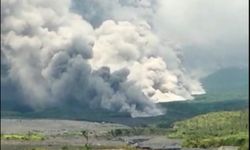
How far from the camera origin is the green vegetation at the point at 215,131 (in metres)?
72.8

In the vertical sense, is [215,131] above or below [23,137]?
above

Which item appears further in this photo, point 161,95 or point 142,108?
point 161,95

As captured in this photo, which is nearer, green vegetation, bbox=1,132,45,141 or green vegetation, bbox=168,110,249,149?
green vegetation, bbox=168,110,249,149

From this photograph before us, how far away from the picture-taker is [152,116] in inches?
6137

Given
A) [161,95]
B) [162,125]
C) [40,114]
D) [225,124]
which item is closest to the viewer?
[225,124]

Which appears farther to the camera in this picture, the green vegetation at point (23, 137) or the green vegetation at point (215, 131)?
the green vegetation at point (23, 137)

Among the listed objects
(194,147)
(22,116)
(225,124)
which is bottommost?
(194,147)

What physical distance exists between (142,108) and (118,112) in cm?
646

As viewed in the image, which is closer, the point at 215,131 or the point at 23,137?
the point at 23,137

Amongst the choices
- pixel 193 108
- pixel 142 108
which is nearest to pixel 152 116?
pixel 142 108

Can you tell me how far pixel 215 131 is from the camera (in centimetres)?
9138

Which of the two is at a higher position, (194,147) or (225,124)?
(225,124)

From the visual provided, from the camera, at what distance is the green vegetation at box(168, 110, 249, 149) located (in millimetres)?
72812

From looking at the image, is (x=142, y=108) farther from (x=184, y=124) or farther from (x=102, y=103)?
(x=184, y=124)
